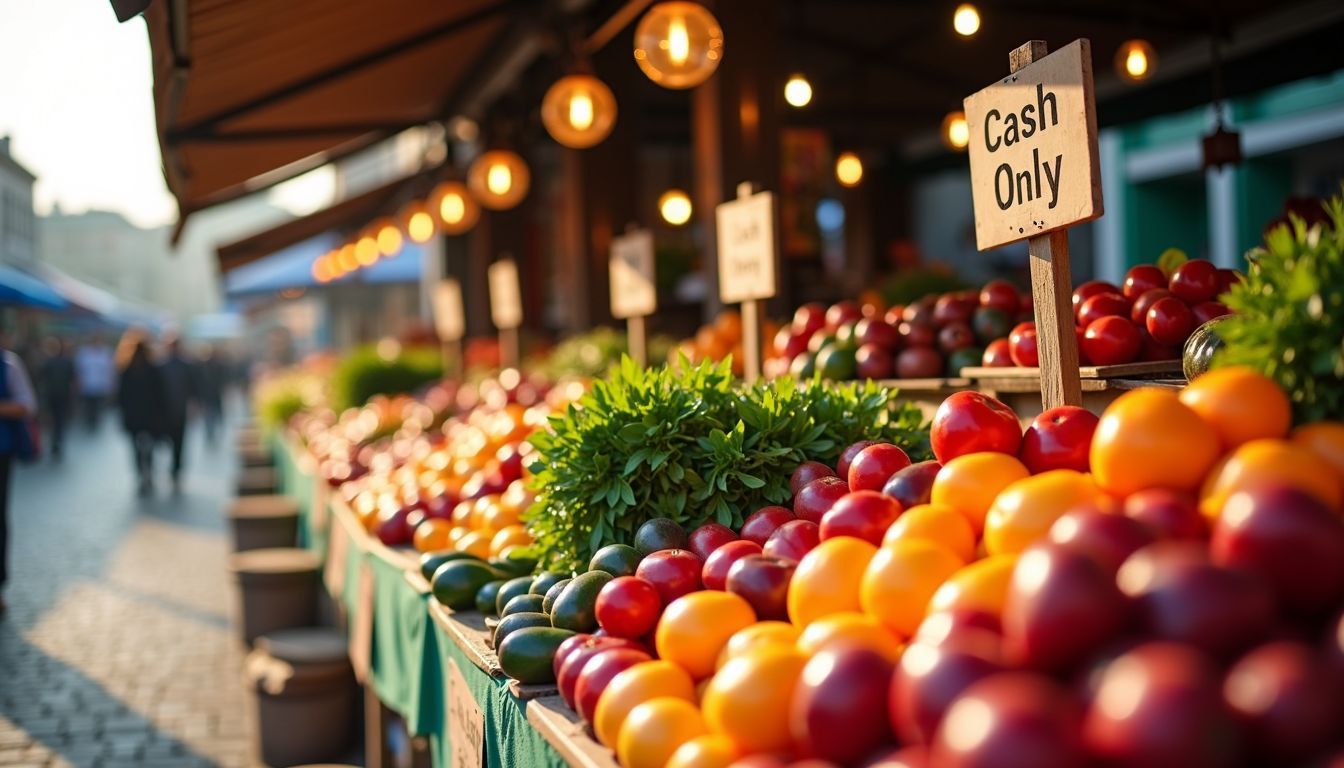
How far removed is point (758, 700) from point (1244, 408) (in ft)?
2.45

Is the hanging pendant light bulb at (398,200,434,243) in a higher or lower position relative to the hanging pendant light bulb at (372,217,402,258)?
lower

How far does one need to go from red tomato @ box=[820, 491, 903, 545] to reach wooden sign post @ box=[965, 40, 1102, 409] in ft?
2.05

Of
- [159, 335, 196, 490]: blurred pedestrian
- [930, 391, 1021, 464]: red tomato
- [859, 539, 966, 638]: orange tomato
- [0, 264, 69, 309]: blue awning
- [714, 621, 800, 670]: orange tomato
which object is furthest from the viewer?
[0, 264, 69, 309]: blue awning

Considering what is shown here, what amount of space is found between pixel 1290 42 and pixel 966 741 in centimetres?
783

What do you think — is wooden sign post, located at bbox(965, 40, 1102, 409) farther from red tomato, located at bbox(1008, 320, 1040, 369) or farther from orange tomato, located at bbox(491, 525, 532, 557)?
orange tomato, located at bbox(491, 525, 532, 557)

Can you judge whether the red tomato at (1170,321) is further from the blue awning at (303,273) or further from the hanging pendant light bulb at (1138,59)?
A: the blue awning at (303,273)

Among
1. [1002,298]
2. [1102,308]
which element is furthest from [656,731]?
[1002,298]

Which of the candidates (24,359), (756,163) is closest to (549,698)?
(756,163)

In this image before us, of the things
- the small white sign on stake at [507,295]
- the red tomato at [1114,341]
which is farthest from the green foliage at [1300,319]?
the small white sign on stake at [507,295]

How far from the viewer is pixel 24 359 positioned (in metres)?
21.5

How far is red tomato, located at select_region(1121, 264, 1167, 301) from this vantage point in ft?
9.71

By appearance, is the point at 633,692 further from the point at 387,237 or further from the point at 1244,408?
the point at 387,237

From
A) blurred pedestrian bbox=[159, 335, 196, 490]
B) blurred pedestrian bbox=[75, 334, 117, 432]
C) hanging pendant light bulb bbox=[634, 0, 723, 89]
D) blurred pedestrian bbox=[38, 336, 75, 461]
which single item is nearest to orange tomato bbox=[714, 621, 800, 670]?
hanging pendant light bulb bbox=[634, 0, 723, 89]

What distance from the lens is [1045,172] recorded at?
2.32 meters
